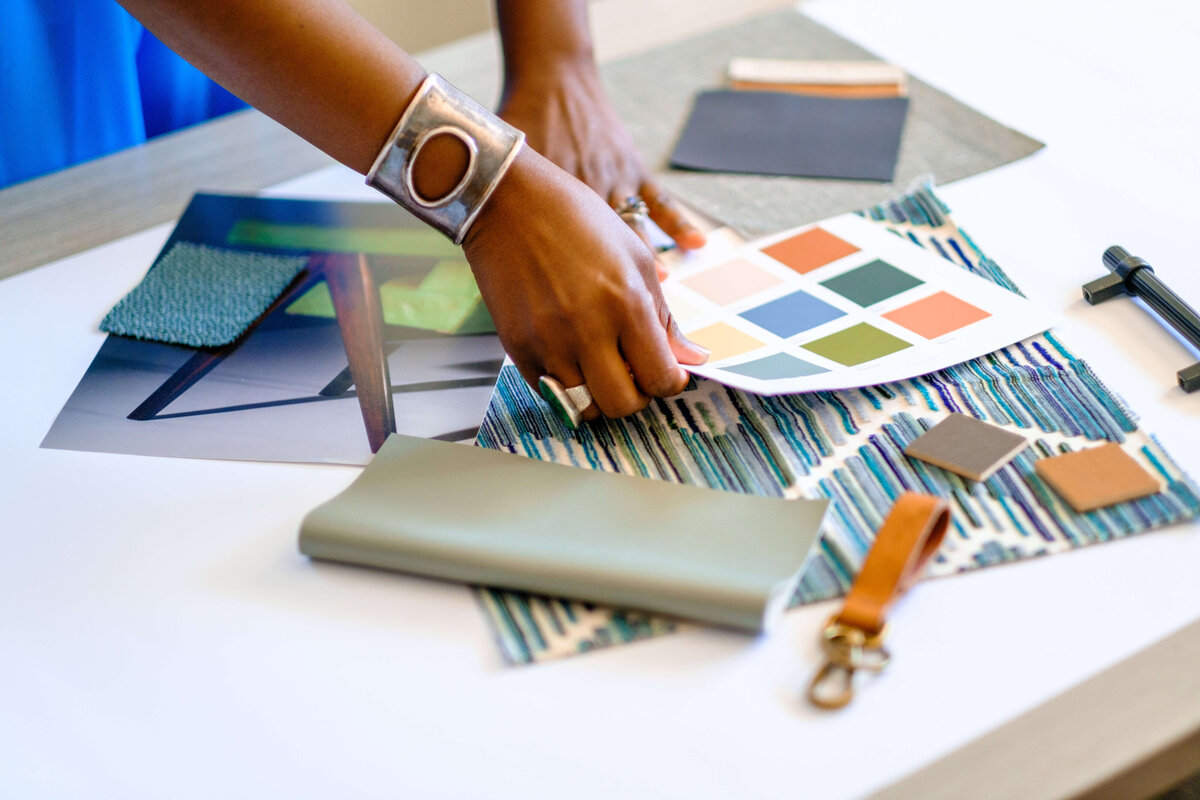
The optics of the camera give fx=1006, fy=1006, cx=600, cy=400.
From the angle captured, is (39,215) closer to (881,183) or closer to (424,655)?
(424,655)

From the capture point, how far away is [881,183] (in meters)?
1.07

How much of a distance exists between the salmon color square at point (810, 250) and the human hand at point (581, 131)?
0.39 ft

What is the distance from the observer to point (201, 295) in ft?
3.20

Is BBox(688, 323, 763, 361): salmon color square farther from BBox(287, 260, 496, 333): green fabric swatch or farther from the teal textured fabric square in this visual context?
the teal textured fabric square

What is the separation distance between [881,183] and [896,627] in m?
0.61

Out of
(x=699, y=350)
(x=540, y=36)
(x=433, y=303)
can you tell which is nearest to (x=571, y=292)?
(x=699, y=350)

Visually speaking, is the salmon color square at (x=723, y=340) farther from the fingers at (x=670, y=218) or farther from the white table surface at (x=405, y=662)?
the white table surface at (x=405, y=662)

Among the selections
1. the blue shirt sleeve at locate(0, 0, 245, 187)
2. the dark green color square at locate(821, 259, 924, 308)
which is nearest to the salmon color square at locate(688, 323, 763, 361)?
the dark green color square at locate(821, 259, 924, 308)

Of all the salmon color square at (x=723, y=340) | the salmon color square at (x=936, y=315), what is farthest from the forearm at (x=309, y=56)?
the salmon color square at (x=936, y=315)

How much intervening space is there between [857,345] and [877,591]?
10.7 inches

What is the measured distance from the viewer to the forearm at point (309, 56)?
732 millimetres

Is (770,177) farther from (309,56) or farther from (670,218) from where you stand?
(309,56)

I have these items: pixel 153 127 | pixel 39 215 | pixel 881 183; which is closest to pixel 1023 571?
pixel 881 183

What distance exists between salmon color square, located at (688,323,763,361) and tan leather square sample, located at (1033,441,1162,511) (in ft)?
0.80
